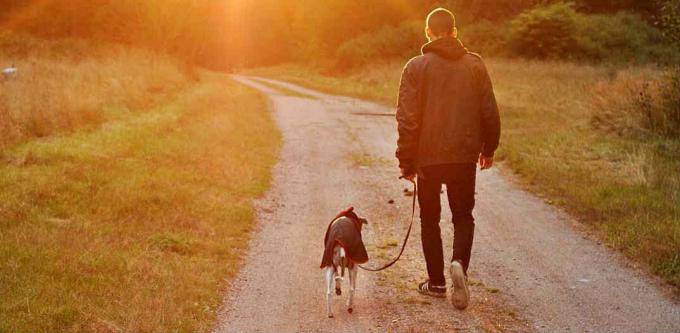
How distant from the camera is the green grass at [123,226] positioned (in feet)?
17.9

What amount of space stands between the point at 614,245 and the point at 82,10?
34210 millimetres

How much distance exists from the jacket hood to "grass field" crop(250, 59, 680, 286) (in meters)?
3.07

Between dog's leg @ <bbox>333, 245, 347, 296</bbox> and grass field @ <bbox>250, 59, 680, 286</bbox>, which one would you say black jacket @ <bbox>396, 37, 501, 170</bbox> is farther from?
grass field @ <bbox>250, 59, 680, 286</bbox>

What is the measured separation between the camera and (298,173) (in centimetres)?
1251

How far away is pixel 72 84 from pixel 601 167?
1373 centimetres

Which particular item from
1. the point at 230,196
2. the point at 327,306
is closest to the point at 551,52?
the point at 230,196

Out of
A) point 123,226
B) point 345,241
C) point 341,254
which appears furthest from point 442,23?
point 123,226

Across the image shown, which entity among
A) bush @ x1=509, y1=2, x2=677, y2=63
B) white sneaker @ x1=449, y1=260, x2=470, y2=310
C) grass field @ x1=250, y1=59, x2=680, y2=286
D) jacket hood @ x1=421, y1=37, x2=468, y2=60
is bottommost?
grass field @ x1=250, y1=59, x2=680, y2=286

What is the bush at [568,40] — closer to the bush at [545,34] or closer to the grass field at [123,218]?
the bush at [545,34]

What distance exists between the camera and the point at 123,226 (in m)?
7.89

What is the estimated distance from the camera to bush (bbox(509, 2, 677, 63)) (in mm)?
41312

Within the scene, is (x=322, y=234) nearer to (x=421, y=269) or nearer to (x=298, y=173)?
(x=421, y=269)

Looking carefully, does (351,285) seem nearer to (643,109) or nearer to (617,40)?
(643,109)

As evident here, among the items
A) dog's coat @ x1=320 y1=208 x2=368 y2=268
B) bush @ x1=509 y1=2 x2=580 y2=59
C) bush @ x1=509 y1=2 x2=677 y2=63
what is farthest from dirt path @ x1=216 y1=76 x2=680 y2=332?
bush @ x1=509 y1=2 x2=677 y2=63
